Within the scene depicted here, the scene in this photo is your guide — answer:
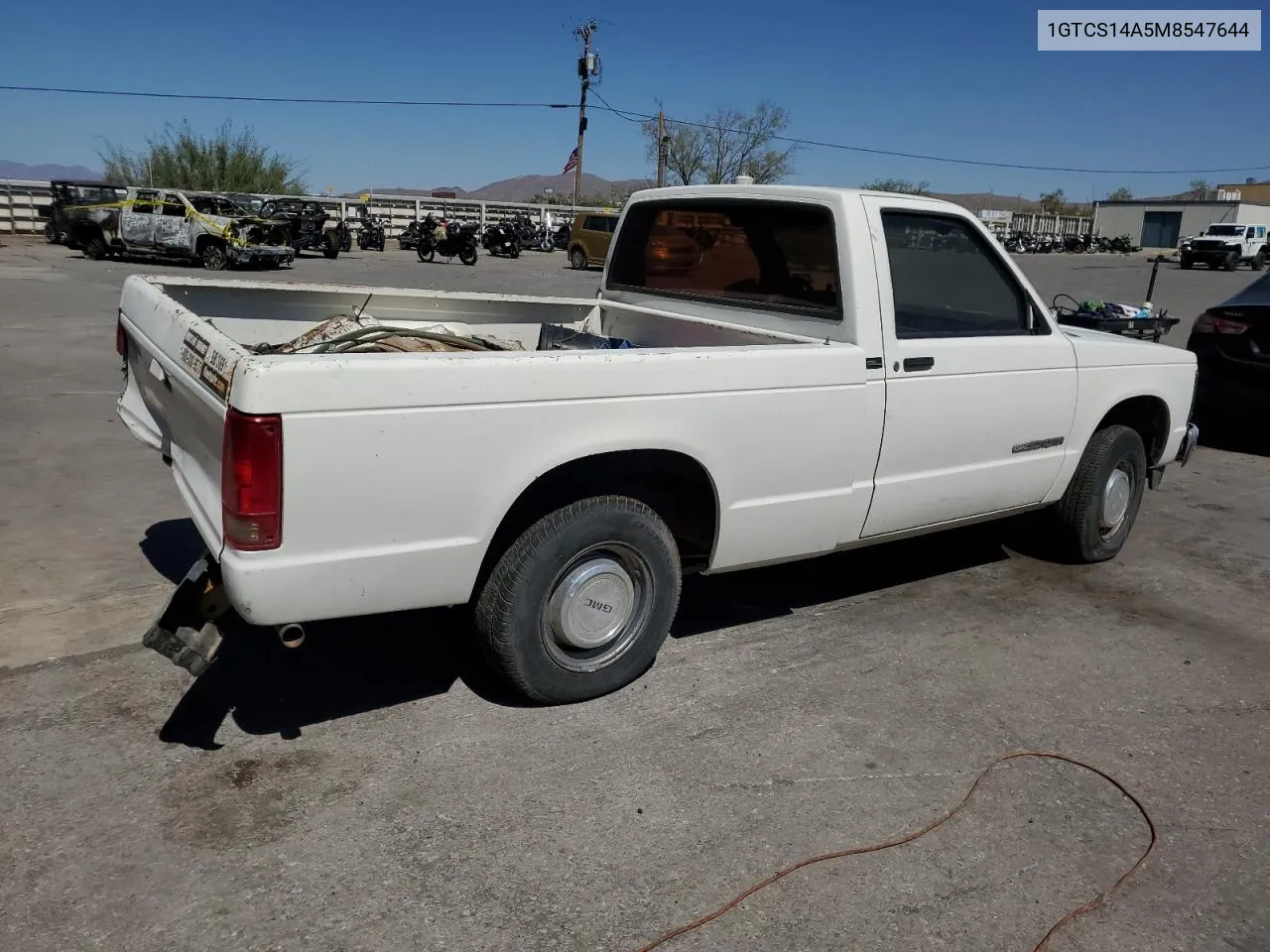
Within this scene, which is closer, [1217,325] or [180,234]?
[1217,325]

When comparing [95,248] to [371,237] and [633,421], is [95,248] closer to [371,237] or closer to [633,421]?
[371,237]

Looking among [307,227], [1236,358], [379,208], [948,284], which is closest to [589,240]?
[307,227]

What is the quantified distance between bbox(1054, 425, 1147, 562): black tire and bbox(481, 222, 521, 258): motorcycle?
106ft

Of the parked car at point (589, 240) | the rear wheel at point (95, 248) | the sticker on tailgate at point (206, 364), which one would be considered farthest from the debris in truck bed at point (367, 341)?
the parked car at point (589, 240)

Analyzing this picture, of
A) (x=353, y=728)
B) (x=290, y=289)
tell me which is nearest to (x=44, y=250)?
(x=290, y=289)

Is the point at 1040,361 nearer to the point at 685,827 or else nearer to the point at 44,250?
the point at 685,827

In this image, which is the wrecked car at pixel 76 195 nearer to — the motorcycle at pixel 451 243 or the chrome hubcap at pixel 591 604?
the motorcycle at pixel 451 243

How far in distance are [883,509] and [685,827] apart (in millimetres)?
1728

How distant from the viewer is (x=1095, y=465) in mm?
5188

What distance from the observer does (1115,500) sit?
5.50 metres

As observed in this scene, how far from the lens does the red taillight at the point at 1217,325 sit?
8.23 metres

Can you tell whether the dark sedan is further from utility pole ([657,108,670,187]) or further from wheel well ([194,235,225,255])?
utility pole ([657,108,670,187])

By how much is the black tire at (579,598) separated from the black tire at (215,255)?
2287cm

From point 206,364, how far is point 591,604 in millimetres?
1486
